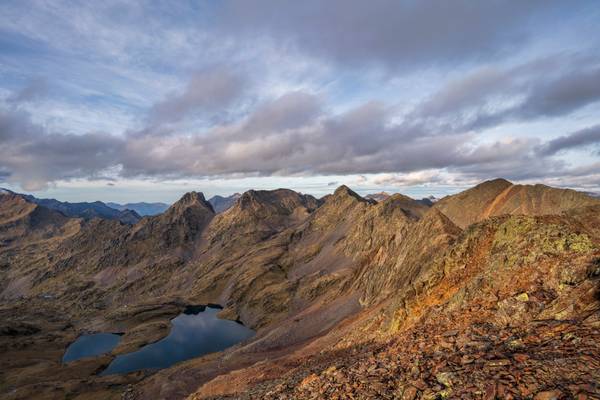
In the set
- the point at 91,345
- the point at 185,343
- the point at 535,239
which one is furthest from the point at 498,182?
the point at 91,345

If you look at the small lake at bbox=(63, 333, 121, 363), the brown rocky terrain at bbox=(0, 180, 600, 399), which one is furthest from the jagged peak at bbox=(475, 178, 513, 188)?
the small lake at bbox=(63, 333, 121, 363)

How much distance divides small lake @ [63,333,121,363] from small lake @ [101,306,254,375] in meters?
23.7

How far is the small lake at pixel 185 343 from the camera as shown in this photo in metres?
132

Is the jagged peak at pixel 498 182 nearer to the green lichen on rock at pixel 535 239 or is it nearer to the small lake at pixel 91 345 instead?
the green lichen on rock at pixel 535 239

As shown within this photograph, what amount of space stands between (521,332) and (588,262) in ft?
30.9

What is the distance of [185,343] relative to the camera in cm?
15188

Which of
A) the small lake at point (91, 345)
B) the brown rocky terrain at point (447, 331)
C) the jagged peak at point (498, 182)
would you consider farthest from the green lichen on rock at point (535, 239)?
the small lake at point (91, 345)

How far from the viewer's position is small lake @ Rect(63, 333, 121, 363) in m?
152

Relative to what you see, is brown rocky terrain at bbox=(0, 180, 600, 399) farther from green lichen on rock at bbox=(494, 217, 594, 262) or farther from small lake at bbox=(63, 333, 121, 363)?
small lake at bbox=(63, 333, 121, 363)

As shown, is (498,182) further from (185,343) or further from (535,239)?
(185,343)

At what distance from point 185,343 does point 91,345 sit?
168 ft

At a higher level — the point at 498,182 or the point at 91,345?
the point at 498,182

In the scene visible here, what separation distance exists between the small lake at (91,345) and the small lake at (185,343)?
23660mm

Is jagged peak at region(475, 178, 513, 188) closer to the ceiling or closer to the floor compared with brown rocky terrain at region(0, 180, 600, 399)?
closer to the ceiling
